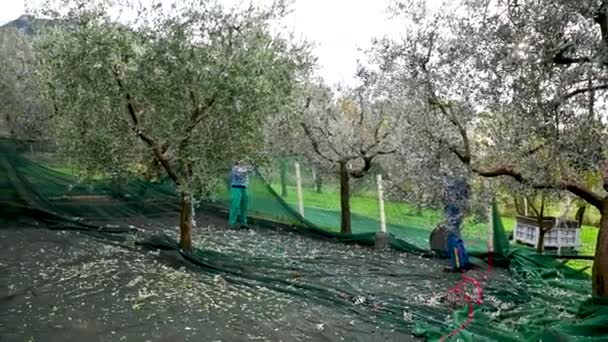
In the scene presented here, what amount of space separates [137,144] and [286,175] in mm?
5541

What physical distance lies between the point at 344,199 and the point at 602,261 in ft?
22.2

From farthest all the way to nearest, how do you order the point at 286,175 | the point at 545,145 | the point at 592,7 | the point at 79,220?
the point at 286,175 < the point at 79,220 < the point at 545,145 < the point at 592,7

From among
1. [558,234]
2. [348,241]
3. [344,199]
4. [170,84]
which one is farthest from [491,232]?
[170,84]

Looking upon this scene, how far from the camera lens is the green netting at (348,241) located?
543 centimetres

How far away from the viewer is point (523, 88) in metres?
5.25

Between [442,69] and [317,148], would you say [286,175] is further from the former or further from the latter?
[442,69]

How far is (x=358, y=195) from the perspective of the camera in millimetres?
12516

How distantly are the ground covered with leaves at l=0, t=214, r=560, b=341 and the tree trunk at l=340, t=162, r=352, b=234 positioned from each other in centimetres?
232

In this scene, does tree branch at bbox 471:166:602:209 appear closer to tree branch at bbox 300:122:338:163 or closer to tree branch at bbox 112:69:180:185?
tree branch at bbox 112:69:180:185

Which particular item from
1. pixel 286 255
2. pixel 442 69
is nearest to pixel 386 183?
pixel 286 255

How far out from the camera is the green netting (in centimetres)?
543

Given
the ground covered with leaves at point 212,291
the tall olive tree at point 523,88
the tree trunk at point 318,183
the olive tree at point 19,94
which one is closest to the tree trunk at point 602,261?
the tall olive tree at point 523,88

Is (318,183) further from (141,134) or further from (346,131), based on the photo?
(141,134)

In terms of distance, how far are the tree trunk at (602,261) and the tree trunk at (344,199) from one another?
6624mm
